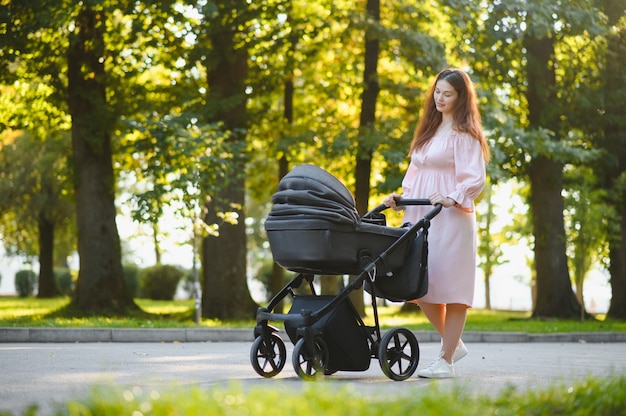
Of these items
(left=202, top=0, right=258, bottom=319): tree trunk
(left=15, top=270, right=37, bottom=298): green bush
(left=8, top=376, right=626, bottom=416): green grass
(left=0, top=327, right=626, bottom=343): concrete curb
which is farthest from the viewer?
(left=15, top=270, right=37, bottom=298): green bush

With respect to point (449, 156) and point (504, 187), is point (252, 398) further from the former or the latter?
point (504, 187)

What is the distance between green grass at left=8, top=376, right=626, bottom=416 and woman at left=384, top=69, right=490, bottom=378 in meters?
2.40

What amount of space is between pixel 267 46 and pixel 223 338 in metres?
8.72

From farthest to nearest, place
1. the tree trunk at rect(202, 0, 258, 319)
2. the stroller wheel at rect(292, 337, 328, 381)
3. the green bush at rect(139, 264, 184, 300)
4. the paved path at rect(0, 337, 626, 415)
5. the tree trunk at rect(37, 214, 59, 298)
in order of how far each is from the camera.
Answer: the green bush at rect(139, 264, 184, 300) → the tree trunk at rect(37, 214, 59, 298) → the tree trunk at rect(202, 0, 258, 319) → the stroller wheel at rect(292, 337, 328, 381) → the paved path at rect(0, 337, 626, 415)

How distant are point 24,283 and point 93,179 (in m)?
24.6

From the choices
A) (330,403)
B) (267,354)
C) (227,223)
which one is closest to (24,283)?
(227,223)

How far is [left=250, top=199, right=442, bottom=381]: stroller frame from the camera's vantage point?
6895mm

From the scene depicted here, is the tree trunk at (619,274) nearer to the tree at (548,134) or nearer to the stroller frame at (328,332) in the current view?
the tree at (548,134)

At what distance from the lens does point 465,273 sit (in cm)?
763

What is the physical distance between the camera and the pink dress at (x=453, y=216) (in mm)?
7582

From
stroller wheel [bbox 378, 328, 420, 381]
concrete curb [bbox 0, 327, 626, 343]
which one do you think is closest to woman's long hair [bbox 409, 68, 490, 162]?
stroller wheel [bbox 378, 328, 420, 381]

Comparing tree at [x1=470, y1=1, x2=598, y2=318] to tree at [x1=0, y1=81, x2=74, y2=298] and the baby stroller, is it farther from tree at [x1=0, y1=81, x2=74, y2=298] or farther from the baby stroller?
the baby stroller

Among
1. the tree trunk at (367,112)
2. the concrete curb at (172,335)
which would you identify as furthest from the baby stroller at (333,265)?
the tree trunk at (367,112)

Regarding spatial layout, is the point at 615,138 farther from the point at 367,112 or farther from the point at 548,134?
the point at 367,112
